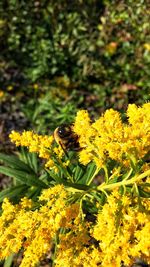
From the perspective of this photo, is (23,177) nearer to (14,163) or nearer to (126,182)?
(14,163)

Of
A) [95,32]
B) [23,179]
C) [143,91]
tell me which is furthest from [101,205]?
[95,32]

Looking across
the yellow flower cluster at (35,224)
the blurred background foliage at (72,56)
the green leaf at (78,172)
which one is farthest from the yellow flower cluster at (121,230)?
the blurred background foliage at (72,56)

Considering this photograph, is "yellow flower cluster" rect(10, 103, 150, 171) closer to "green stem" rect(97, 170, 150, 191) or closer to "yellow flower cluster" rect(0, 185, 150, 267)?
"green stem" rect(97, 170, 150, 191)

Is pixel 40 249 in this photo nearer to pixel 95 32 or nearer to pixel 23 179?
pixel 23 179

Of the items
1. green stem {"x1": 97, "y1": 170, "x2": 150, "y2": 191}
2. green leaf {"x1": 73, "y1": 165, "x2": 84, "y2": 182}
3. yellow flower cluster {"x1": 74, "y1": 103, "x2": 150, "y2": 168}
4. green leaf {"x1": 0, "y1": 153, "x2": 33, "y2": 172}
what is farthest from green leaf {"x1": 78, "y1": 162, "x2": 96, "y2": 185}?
green leaf {"x1": 0, "y1": 153, "x2": 33, "y2": 172}

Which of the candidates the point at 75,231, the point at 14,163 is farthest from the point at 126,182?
the point at 14,163
